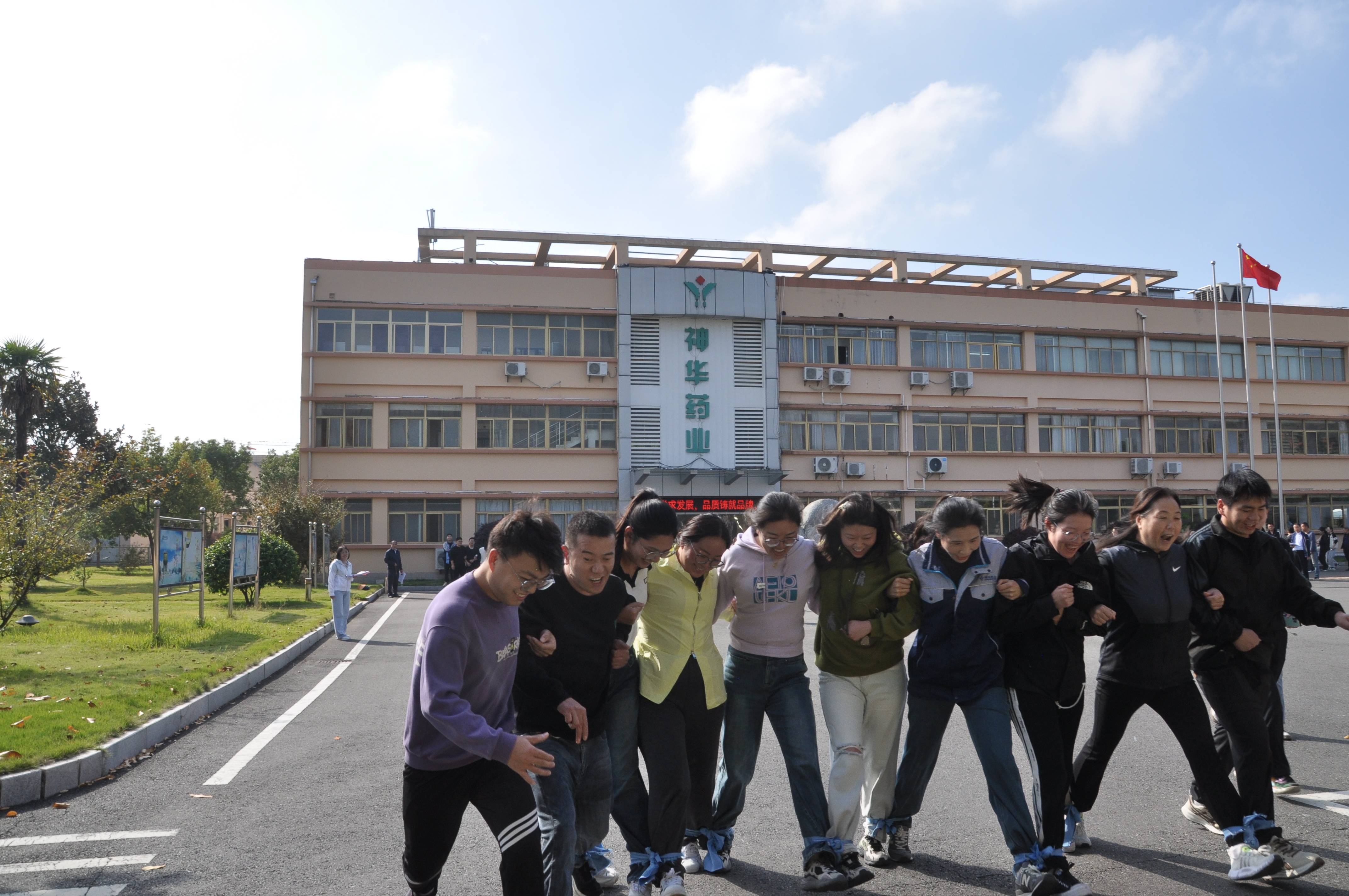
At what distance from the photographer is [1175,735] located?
4.83m

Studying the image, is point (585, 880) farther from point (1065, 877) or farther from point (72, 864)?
point (72, 864)

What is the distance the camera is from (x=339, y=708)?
9789 millimetres

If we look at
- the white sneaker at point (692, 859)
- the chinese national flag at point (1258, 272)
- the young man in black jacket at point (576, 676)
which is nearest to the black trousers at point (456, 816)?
the young man in black jacket at point (576, 676)

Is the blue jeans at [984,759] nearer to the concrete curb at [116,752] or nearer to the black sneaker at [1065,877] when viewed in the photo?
the black sneaker at [1065,877]

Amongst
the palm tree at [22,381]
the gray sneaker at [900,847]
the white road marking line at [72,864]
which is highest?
the palm tree at [22,381]

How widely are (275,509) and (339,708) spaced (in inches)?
918

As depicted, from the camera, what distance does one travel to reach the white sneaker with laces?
439 centimetres

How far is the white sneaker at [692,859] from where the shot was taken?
481cm

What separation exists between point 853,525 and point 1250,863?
2265 millimetres

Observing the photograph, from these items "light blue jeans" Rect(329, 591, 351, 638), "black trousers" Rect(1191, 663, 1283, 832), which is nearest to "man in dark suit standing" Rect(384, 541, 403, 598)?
"light blue jeans" Rect(329, 591, 351, 638)

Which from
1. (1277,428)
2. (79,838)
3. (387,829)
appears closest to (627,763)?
(387,829)

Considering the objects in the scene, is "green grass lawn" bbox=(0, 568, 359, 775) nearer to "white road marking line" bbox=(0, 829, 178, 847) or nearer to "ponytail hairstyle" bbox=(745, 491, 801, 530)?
"white road marking line" bbox=(0, 829, 178, 847)

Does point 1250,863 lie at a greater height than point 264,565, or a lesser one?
lesser

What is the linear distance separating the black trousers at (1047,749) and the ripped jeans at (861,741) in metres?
0.57
